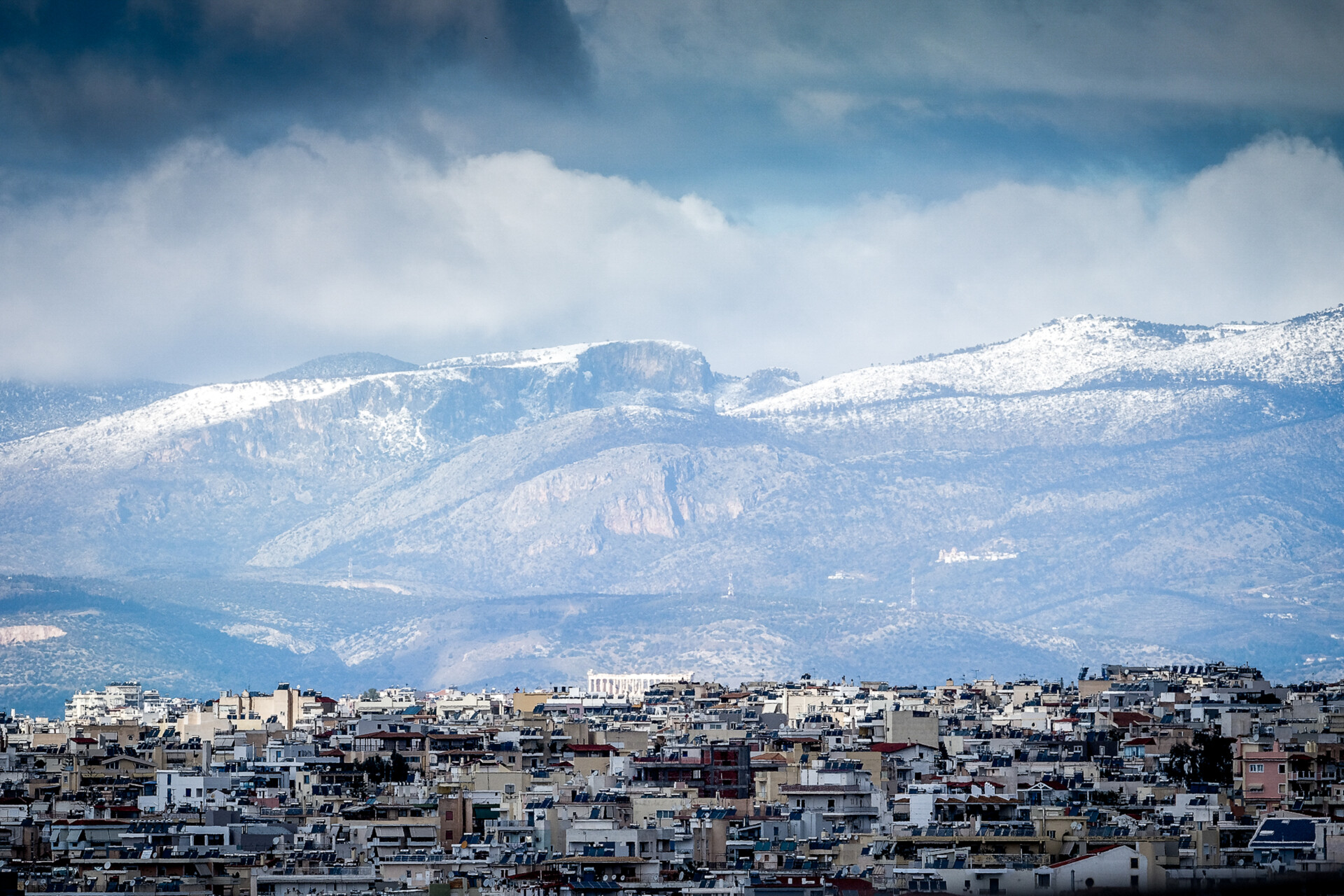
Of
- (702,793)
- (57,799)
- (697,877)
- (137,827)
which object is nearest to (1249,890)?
(697,877)

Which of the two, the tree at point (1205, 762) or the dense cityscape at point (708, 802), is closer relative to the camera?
the dense cityscape at point (708, 802)

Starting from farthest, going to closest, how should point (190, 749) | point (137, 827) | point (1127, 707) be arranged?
1. point (1127, 707)
2. point (190, 749)
3. point (137, 827)

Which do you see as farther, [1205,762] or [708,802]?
[1205,762]

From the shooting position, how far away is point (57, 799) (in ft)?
326

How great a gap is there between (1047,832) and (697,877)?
25.5ft

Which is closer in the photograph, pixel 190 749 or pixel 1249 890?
pixel 1249 890

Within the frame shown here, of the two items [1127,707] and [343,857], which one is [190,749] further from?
[343,857]

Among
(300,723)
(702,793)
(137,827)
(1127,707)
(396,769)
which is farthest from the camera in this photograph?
(300,723)

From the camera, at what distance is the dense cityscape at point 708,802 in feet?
220

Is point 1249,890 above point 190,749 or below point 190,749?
below

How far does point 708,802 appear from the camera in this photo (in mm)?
89875

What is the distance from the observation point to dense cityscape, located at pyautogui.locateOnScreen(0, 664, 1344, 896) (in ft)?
220

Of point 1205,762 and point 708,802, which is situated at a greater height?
point 1205,762

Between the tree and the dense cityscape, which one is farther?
the tree
